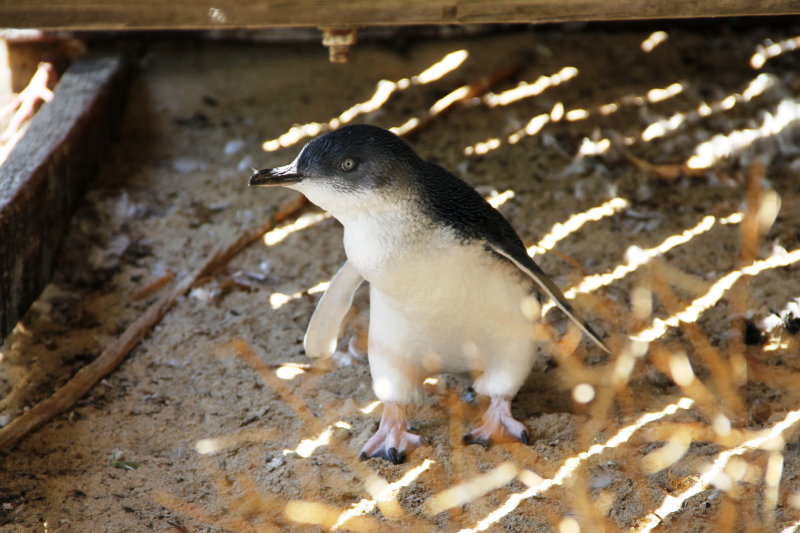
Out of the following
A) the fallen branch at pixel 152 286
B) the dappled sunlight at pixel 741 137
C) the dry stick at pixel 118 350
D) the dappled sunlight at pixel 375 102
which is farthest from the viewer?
the dappled sunlight at pixel 375 102

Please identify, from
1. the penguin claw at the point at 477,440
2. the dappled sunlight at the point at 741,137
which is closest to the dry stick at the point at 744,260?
the dappled sunlight at the point at 741,137

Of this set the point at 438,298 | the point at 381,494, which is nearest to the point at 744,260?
the point at 438,298

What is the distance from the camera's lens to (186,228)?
14.2ft

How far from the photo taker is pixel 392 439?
2936 millimetres

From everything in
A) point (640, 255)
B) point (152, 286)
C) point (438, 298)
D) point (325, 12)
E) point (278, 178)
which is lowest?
point (152, 286)

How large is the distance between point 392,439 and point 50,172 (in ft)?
6.55

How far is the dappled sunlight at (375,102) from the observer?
4977 mm

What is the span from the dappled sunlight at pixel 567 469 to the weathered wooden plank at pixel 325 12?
1321 millimetres

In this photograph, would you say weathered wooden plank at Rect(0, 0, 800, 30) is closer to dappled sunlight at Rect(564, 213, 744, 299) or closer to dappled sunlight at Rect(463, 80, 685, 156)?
dappled sunlight at Rect(564, 213, 744, 299)

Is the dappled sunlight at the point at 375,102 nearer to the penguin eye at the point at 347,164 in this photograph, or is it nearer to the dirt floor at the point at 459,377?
the dirt floor at the point at 459,377

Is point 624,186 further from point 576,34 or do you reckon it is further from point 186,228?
point 186,228

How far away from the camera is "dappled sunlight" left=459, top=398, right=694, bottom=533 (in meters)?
2.60

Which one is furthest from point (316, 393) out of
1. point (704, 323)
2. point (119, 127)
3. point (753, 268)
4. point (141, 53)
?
point (141, 53)

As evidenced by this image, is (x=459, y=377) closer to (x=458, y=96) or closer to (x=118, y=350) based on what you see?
(x=118, y=350)
